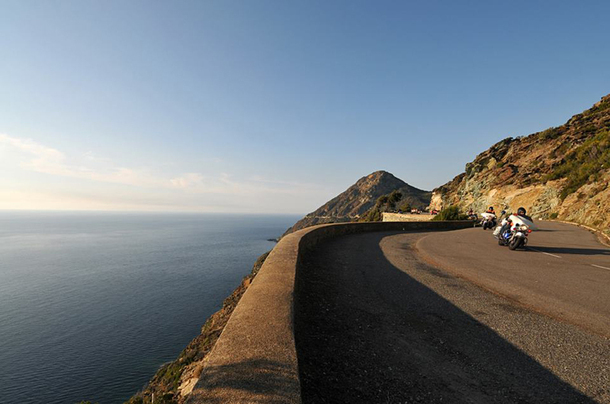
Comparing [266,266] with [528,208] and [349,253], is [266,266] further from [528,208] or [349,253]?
[528,208]

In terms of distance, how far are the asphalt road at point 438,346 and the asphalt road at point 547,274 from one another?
152 mm

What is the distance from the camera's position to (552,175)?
108ft

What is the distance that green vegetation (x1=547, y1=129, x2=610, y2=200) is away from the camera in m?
27.2

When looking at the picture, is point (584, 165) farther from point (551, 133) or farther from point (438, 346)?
point (438, 346)

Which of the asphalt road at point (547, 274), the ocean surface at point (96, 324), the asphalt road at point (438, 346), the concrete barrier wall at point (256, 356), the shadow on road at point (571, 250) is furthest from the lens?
the ocean surface at point (96, 324)

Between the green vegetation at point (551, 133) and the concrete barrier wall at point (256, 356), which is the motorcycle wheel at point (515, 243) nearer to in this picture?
the concrete barrier wall at point (256, 356)

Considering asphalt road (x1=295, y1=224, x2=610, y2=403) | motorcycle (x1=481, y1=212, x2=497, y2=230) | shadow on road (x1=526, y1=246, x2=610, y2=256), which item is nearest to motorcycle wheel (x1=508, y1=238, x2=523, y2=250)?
shadow on road (x1=526, y1=246, x2=610, y2=256)

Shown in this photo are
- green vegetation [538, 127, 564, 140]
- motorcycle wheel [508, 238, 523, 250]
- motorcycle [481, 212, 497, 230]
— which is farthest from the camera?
green vegetation [538, 127, 564, 140]

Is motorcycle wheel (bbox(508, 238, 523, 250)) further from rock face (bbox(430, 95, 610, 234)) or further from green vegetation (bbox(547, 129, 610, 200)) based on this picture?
green vegetation (bbox(547, 129, 610, 200))

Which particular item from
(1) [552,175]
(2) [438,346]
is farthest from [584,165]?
(2) [438,346]

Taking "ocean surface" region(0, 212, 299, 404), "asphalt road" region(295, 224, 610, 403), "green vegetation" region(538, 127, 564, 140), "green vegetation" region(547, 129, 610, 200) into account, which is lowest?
"ocean surface" region(0, 212, 299, 404)

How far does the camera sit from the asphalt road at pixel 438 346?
270 centimetres

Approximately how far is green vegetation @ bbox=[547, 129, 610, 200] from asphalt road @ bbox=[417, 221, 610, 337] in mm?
21783

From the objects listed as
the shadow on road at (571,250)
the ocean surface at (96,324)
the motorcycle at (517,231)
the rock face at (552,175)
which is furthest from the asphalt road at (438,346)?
the ocean surface at (96,324)
